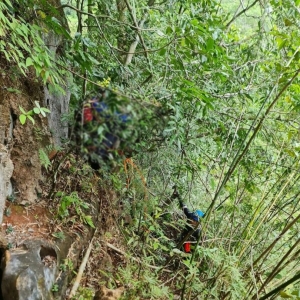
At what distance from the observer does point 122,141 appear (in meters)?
1.13

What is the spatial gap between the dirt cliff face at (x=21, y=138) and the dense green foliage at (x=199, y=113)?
0.33 m

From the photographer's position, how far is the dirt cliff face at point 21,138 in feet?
7.18

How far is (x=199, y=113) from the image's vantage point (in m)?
2.32

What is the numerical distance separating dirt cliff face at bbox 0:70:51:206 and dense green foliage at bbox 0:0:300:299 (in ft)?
1.09

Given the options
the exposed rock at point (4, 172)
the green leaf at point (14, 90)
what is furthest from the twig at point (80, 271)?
the green leaf at point (14, 90)

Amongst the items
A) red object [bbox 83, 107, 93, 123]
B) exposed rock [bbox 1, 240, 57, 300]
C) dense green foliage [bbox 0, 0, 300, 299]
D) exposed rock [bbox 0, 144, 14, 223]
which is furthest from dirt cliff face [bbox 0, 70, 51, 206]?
red object [bbox 83, 107, 93, 123]

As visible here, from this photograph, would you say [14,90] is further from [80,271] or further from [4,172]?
[80,271]

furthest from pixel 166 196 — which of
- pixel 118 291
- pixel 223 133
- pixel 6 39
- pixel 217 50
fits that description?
pixel 6 39

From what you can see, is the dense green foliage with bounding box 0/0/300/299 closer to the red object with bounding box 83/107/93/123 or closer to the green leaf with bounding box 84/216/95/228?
the green leaf with bounding box 84/216/95/228

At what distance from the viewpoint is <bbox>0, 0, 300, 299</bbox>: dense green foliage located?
6.23 ft

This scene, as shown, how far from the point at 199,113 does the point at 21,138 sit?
4.69ft

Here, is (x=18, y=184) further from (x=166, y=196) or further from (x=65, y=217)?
(x=166, y=196)

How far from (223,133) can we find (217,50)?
974 mm

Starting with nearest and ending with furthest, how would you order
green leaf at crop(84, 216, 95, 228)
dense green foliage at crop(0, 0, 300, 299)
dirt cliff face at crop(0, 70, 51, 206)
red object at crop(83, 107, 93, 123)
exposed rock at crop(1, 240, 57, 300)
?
red object at crop(83, 107, 93, 123) < exposed rock at crop(1, 240, 57, 300) < dense green foliage at crop(0, 0, 300, 299) < dirt cliff face at crop(0, 70, 51, 206) < green leaf at crop(84, 216, 95, 228)
